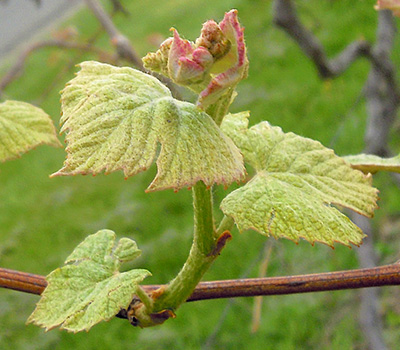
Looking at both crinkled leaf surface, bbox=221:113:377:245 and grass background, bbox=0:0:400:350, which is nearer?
crinkled leaf surface, bbox=221:113:377:245

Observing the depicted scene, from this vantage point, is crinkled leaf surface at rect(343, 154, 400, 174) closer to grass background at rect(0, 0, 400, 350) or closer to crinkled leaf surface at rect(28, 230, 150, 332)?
crinkled leaf surface at rect(28, 230, 150, 332)

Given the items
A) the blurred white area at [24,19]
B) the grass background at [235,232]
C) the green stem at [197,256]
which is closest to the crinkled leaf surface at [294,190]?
the green stem at [197,256]

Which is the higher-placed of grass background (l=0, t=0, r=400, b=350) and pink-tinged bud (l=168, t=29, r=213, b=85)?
pink-tinged bud (l=168, t=29, r=213, b=85)

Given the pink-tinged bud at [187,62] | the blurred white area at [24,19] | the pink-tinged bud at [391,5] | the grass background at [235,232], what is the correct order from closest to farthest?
the pink-tinged bud at [187,62]
the pink-tinged bud at [391,5]
the grass background at [235,232]
the blurred white area at [24,19]

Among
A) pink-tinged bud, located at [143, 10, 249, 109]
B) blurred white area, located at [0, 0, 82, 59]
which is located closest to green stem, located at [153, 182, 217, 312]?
pink-tinged bud, located at [143, 10, 249, 109]

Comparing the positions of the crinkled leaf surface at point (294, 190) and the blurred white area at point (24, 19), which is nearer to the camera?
the crinkled leaf surface at point (294, 190)

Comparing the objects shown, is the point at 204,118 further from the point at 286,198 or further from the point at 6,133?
the point at 6,133

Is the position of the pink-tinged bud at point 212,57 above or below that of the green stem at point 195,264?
above

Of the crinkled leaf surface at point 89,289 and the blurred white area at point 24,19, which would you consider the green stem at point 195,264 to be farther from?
the blurred white area at point 24,19
